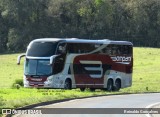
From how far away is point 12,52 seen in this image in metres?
101

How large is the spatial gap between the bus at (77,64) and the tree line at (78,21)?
60103mm

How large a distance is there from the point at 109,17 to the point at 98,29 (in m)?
3.30

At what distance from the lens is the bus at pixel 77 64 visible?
38469 millimetres

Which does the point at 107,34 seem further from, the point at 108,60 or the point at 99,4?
the point at 108,60

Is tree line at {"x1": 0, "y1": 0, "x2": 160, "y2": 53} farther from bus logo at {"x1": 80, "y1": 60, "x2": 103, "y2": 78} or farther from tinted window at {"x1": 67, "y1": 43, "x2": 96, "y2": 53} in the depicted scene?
tinted window at {"x1": 67, "y1": 43, "x2": 96, "y2": 53}

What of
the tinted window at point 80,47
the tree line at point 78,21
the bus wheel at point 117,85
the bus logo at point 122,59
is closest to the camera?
the tinted window at point 80,47

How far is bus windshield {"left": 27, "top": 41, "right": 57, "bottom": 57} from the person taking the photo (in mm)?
38062

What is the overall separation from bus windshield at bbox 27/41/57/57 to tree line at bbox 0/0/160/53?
63308 millimetres

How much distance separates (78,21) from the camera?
11025cm

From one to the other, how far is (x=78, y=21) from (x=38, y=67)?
236 feet

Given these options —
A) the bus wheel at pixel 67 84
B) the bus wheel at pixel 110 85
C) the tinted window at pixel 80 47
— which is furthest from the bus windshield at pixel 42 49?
the bus wheel at pixel 110 85

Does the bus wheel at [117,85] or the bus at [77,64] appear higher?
the bus at [77,64]

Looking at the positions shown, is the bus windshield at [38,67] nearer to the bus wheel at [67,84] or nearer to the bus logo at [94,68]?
the bus wheel at [67,84]

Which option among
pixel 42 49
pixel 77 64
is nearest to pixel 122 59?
pixel 77 64
